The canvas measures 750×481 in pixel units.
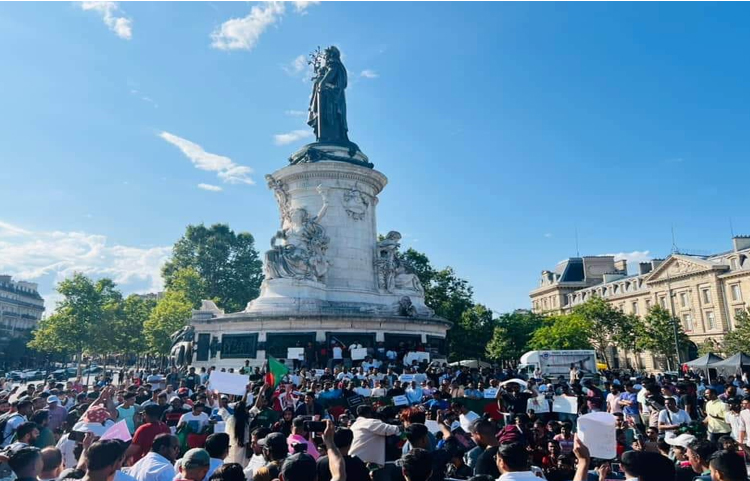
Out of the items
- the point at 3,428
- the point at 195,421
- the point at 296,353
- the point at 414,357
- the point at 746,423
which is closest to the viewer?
the point at 3,428

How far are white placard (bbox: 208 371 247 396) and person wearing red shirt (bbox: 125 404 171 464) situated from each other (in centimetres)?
336

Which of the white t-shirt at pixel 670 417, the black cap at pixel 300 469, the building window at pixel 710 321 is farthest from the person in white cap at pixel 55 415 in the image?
the building window at pixel 710 321

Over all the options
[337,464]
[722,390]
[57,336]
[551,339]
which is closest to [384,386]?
[722,390]

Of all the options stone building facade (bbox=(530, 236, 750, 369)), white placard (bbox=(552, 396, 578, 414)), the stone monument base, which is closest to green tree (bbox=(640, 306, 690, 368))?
stone building facade (bbox=(530, 236, 750, 369))

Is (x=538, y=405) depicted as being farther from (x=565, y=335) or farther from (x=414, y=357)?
(x=565, y=335)

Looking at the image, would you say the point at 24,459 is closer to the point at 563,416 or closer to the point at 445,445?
the point at 445,445

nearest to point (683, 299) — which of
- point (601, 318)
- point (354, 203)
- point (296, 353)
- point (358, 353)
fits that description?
point (601, 318)

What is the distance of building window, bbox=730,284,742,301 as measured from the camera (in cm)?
6141

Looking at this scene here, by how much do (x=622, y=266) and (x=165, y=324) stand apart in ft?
254

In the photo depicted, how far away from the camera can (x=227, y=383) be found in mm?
10875

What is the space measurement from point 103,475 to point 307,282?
855 inches

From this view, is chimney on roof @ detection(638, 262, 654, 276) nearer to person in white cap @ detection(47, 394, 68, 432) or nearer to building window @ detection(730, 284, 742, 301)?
building window @ detection(730, 284, 742, 301)

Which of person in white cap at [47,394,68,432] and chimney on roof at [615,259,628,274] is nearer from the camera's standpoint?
person in white cap at [47,394,68,432]

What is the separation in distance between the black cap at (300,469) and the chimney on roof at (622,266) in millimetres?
97979
